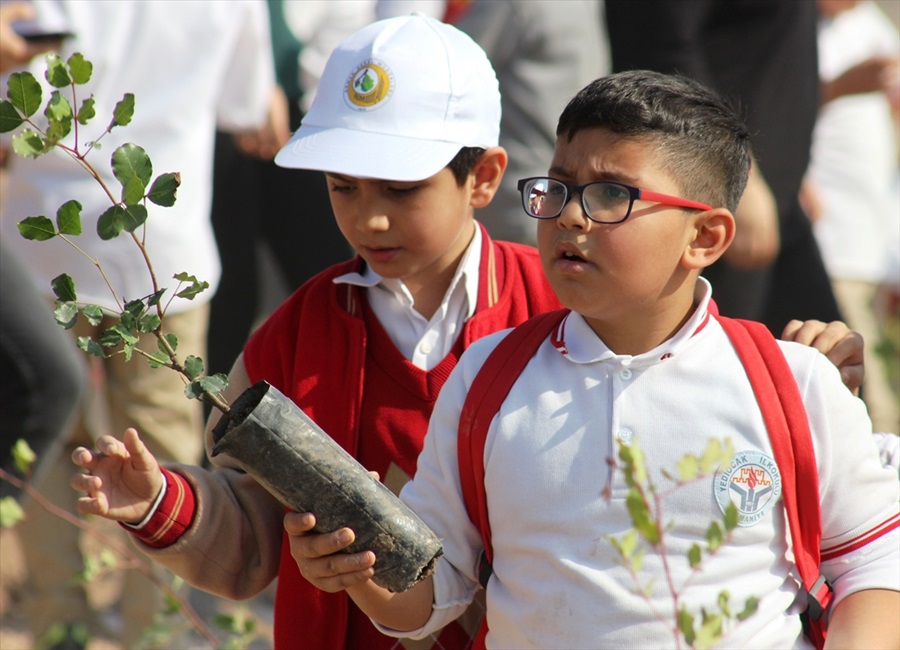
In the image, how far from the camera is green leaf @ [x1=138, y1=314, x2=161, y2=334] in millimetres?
1679

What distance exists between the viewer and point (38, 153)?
1.63 m

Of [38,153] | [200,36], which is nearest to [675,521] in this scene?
[38,153]

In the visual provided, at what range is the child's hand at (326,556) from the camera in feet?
6.05

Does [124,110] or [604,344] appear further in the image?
[604,344]

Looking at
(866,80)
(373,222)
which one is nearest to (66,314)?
(373,222)

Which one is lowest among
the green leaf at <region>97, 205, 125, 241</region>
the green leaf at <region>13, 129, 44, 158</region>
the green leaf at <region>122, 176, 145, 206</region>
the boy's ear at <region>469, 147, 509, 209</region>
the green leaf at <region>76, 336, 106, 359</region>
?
the boy's ear at <region>469, 147, 509, 209</region>

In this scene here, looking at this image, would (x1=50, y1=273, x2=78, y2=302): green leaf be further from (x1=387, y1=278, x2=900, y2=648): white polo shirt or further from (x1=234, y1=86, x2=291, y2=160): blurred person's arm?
(x1=234, y1=86, x2=291, y2=160): blurred person's arm

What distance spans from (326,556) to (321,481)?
0.48ft

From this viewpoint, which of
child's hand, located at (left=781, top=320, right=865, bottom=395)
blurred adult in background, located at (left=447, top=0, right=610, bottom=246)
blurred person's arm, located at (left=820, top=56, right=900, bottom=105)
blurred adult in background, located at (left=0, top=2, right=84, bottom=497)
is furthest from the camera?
blurred person's arm, located at (left=820, top=56, right=900, bottom=105)

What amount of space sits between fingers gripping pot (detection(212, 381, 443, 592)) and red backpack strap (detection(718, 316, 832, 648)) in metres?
0.48

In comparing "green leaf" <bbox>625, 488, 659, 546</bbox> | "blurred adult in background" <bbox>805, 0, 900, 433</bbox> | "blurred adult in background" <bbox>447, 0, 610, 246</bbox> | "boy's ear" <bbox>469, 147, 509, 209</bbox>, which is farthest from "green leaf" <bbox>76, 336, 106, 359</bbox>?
"blurred adult in background" <bbox>805, 0, 900, 433</bbox>

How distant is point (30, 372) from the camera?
127 inches

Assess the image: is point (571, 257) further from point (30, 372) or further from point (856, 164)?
point (856, 164)

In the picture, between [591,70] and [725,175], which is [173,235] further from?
[725,175]
